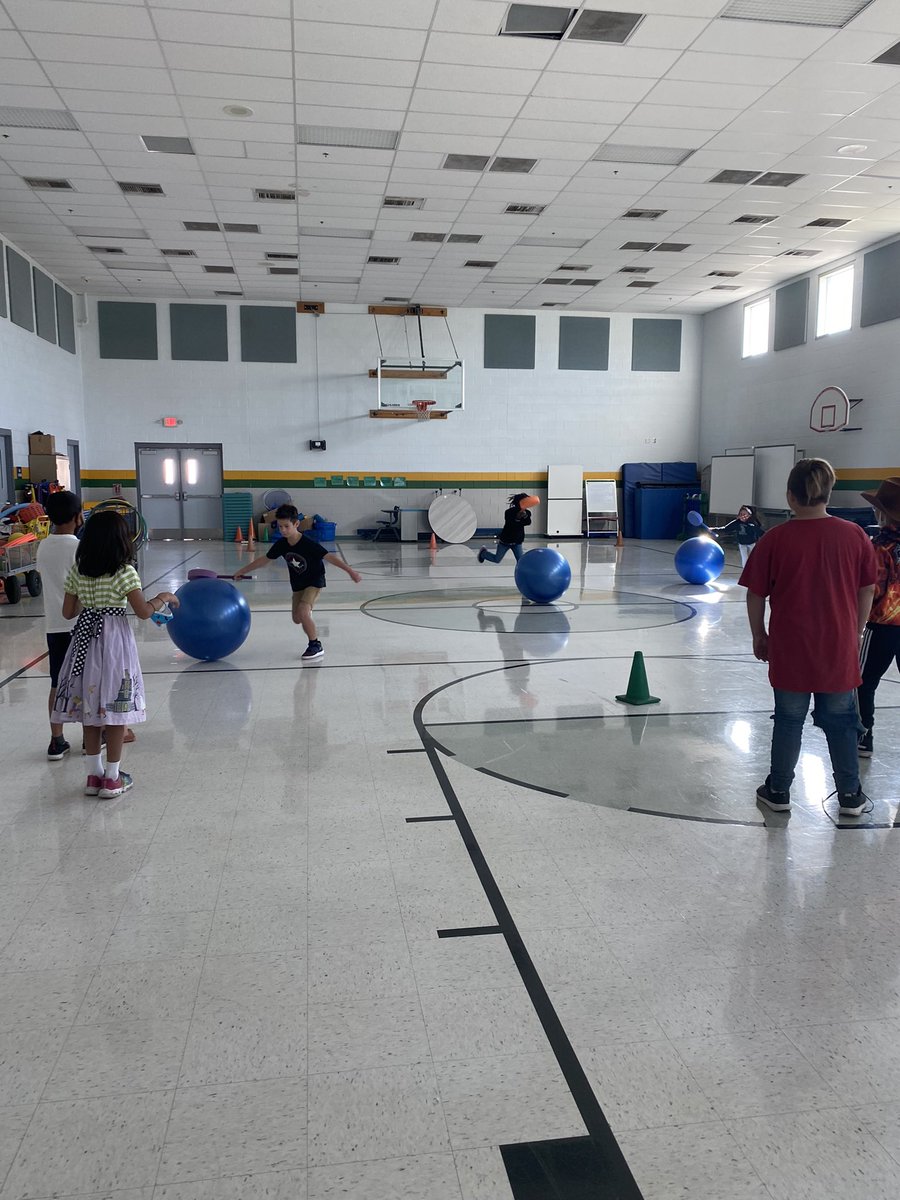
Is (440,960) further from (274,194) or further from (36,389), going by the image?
(36,389)

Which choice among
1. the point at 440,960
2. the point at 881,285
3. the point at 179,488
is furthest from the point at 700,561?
the point at 179,488

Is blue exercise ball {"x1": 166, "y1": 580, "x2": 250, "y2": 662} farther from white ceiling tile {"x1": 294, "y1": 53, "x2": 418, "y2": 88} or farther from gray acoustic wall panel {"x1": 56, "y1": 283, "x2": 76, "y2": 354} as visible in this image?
gray acoustic wall panel {"x1": 56, "y1": 283, "x2": 76, "y2": 354}

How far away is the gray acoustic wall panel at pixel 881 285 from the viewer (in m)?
14.6

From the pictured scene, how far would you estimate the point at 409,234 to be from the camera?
1469 cm

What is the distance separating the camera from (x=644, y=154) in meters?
11.0

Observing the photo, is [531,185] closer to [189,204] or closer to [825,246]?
[189,204]

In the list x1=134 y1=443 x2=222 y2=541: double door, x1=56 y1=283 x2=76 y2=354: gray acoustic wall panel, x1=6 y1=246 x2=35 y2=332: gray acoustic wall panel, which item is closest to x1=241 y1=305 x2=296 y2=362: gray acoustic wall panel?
x1=134 y1=443 x2=222 y2=541: double door

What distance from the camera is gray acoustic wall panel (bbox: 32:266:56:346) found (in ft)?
54.7

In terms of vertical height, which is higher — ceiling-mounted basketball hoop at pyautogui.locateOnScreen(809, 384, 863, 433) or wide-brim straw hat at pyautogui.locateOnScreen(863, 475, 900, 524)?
ceiling-mounted basketball hoop at pyautogui.locateOnScreen(809, 384, 863, 433)

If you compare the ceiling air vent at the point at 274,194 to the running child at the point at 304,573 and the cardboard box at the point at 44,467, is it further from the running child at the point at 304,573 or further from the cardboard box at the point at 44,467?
the running child at the point at 304,573

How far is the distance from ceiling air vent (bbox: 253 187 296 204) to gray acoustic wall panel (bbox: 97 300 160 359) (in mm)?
8185

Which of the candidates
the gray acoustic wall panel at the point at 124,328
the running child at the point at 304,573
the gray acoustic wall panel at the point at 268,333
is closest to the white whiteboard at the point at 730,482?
the gray acoustic wall panel at the point at 268,333

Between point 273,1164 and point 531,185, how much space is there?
1269 cm

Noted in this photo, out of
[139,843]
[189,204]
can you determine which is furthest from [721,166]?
[139,843]
